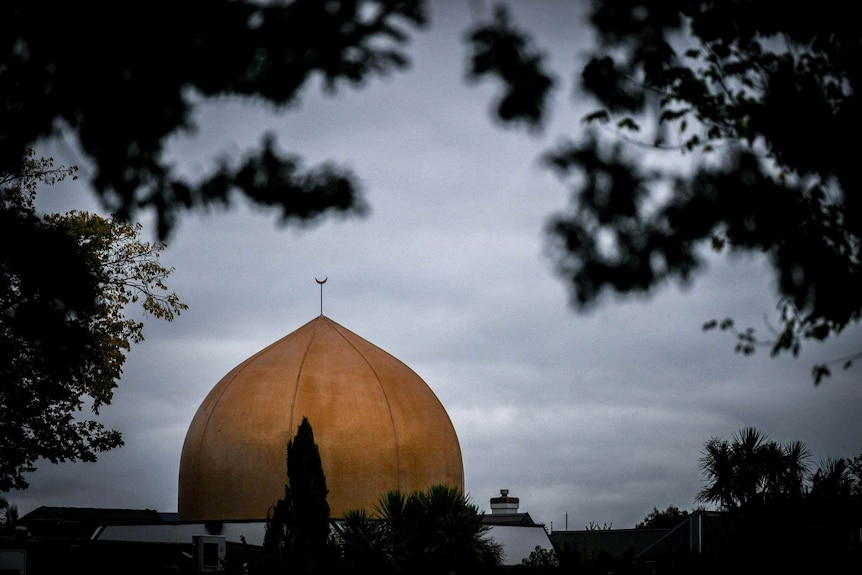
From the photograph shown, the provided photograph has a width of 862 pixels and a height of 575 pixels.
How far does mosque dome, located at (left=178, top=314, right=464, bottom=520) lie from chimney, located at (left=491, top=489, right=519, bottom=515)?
6.16 m

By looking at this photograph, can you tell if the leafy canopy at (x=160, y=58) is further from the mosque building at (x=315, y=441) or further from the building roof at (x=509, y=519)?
the building roof at (x=509, y=519)

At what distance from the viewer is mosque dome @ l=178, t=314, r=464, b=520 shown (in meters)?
30.5

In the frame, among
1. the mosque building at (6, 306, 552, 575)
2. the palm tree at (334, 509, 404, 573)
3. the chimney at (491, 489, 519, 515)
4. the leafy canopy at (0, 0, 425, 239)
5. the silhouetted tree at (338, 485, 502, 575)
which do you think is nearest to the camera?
the leafy canopy at (0, 0, 425, 239)

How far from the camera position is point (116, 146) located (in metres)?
5.08

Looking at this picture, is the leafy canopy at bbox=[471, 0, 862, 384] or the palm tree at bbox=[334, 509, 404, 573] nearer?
the leafy canopy at bbox=[471, 0, 862, 384]

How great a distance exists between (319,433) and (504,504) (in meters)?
11.3

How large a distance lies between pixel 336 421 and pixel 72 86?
26.5 m

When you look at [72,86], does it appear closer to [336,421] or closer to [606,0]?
[606,0]

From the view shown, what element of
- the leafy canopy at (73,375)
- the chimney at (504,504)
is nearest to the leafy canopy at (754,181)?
Result: the leafy canopy at (73,375)

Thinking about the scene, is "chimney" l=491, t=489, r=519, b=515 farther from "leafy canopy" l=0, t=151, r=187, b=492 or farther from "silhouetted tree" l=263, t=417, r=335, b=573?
"leafy canopy" l=0, t=151, r=187, b=492

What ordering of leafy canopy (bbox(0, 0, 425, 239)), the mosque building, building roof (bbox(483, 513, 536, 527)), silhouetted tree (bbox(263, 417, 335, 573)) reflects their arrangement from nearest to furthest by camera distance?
leafy canopy (bbox(0, 0, 425, 239)) → silhouetted tree (bbox(263, 417, 335, 573)) → the mosque building → building roof (bbox(483, 513, 536, 527))

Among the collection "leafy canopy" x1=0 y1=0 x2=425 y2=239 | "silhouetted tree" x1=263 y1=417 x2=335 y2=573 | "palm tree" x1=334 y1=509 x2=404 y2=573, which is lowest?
"palm tree" x1=334 y1=509 x2=404 y2=573

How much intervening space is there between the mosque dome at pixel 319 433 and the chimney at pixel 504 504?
6.16m

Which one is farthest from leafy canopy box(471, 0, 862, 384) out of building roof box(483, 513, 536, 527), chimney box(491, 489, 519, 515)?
chimney box(491, 489, 519, 515)
